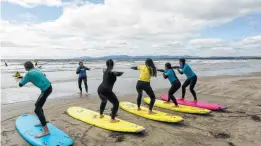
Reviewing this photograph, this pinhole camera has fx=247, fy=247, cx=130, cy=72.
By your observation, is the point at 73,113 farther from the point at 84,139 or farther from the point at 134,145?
the point at 134,145

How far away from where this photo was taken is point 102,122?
7.40 metres

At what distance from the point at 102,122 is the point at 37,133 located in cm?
187

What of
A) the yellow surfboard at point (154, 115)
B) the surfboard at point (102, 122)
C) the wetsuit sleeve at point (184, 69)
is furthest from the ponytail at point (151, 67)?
the wetsuit sleeve at point (184, 69)

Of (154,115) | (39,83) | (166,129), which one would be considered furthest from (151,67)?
(39,83)

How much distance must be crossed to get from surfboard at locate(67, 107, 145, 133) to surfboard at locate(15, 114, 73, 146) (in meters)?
1.23

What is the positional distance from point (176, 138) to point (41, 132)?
349 centimetres

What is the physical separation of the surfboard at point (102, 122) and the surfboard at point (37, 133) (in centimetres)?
123

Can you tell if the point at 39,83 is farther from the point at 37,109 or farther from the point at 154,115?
the point at 154,115

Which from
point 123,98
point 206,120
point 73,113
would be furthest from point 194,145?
point 123,98

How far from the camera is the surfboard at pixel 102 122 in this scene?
6.72 meters

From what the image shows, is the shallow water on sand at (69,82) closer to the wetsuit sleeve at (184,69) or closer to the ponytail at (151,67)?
the wetsuit sleeve at (184,69)

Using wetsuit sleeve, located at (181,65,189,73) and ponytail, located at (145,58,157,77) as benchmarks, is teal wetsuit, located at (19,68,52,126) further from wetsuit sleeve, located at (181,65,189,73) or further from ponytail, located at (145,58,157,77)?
wetsuit sleeve, located at (181,65,189,73)

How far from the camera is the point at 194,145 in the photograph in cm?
601

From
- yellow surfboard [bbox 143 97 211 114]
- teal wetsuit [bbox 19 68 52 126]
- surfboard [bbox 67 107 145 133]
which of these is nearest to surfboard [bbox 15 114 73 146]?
teal wetsuit [bbox 19 68 52 126]
